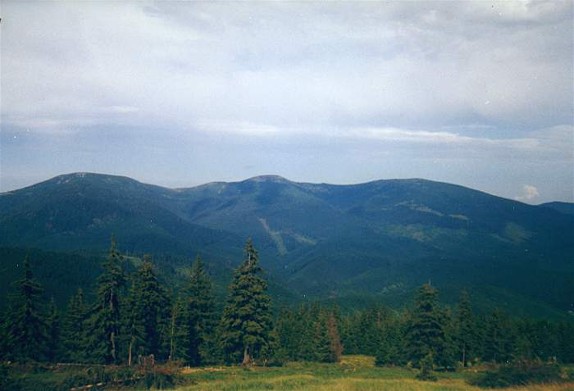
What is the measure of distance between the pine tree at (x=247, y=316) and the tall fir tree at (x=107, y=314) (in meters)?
11.4

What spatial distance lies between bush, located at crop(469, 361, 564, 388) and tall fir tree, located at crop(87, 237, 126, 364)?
114ft

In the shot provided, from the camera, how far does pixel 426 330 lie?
46.2 metres

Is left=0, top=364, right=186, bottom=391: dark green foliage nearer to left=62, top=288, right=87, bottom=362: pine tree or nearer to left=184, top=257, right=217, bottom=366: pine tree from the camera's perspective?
left=184, top=257, right=217, bottom=366: pine tree

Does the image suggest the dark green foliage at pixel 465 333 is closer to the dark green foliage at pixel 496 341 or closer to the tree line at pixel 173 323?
the dark green foliage at pixel 496 341

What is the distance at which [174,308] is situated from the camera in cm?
5122

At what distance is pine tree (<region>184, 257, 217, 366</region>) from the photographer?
5225 cm

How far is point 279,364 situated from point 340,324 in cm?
5840

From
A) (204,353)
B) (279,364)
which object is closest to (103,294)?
(204,353)

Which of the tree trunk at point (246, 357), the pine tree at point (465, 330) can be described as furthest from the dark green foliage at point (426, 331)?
the pine tree at point (465, 330)

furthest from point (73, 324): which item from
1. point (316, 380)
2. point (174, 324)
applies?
point (316, 380)

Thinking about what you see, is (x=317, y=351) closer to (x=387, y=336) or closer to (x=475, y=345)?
(x=387, y=336)

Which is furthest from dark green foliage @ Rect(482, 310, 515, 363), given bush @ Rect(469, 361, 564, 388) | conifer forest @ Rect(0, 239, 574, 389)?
bush @ Rect(469, 361, 564, 388)

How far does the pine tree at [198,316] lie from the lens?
52250 mm

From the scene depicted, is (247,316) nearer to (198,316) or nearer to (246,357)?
(246,357)
